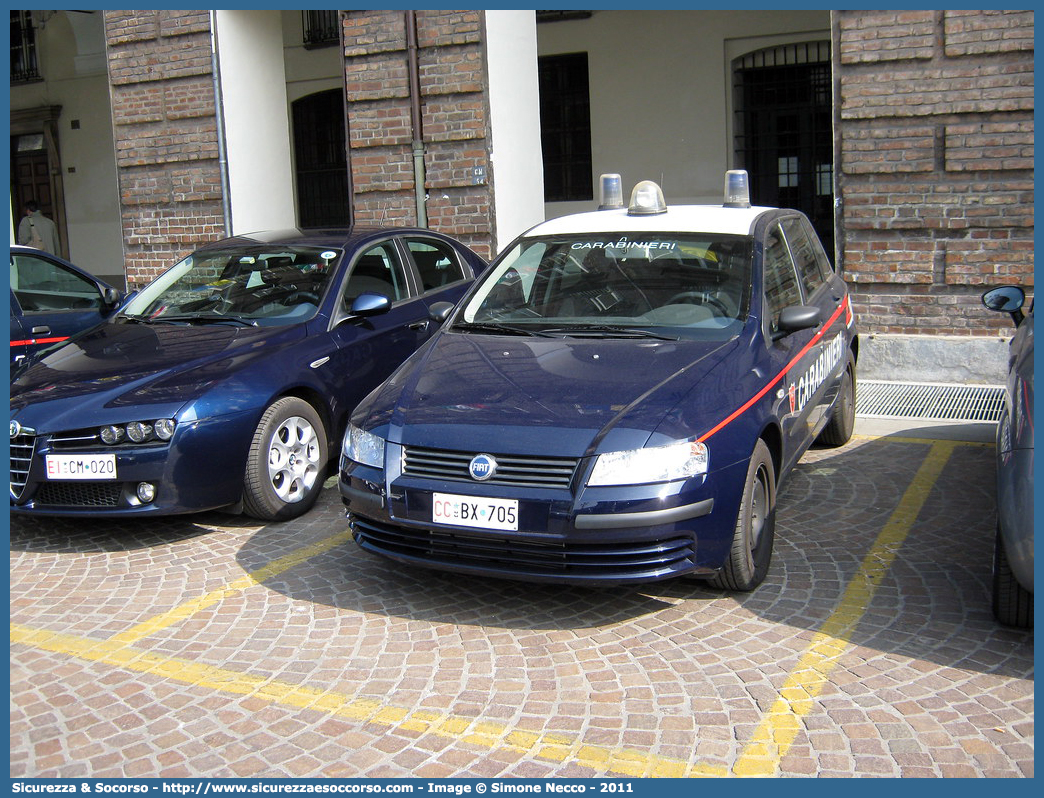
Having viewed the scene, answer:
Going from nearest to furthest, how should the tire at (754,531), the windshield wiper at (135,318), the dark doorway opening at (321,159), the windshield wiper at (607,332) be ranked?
the tire at (754,531)
the windshield wiper at (607,332)
the windshield wiper at (135,318)
the dark doorway opening at (321,159)

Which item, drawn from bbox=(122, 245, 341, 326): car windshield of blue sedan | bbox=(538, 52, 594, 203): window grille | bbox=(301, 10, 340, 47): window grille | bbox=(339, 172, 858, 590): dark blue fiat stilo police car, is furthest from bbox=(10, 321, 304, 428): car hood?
bbox=(301, 10, 340, 47): window grille

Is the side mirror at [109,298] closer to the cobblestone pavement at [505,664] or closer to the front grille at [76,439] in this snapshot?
the cobblestone pavement at [505,664]

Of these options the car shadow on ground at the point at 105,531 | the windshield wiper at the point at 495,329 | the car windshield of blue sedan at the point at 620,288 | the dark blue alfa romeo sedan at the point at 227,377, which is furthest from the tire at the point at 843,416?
the car shadow on ground at the point at 105,531

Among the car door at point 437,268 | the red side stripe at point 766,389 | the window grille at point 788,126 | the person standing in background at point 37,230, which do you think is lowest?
the red side stripe at point 766,389

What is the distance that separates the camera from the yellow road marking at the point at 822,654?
3.38 meters

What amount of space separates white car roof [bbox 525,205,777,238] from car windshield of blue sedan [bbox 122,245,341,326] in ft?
4.73

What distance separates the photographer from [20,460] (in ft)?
17.9

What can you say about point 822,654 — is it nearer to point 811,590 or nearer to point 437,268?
point 811,590

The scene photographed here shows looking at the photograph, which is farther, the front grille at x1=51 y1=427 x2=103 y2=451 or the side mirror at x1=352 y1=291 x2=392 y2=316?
the side mirror at x1=352 y1=291 x2=392 y2=316

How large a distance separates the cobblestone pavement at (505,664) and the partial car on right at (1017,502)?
147 millimetres

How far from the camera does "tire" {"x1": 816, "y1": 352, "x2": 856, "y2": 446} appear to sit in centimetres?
687

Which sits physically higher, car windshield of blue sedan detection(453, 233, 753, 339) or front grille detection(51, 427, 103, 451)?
car windshield of blue sedan detection(453, 233, 753, 339)

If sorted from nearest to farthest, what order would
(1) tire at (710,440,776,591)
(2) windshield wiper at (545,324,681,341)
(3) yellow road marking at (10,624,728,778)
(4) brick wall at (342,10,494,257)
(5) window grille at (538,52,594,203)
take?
(3) yellow road marking at (10,624,728,778) < (1) tire at (710,440,776,591) < (2) windshield wiper at (545,324,681,341) < (4) brick wall at (342,10,494,257) < (5) window grille at (538,52,594,203)

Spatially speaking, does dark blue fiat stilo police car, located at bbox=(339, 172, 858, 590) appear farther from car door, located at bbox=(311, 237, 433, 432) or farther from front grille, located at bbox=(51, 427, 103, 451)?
front grille, located at bbox=(51, 427, 103, 451)
